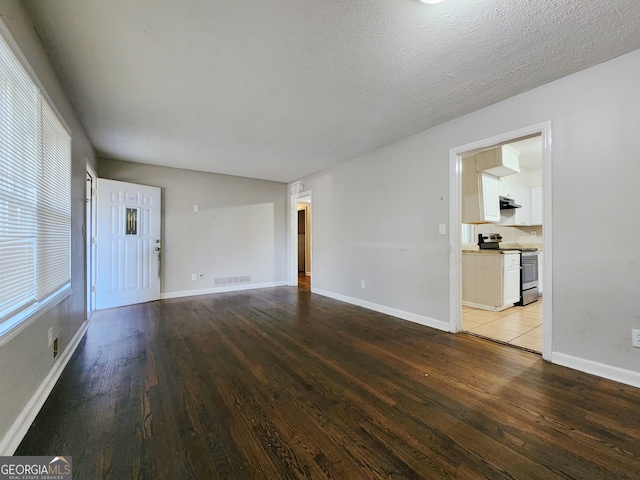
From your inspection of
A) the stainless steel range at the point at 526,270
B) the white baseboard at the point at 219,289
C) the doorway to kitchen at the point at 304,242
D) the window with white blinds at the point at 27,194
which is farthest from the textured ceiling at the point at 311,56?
the doorway to kitchen at the point at 304,242

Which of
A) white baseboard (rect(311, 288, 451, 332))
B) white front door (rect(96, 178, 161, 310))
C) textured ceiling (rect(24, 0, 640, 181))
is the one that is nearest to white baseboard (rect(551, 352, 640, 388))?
white baseboard (rect(311, 288, 451, 332))

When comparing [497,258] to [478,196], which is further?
[478,196]

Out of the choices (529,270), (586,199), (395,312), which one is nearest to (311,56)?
(586,199)

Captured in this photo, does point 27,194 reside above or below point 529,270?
above

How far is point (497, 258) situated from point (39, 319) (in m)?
4.93

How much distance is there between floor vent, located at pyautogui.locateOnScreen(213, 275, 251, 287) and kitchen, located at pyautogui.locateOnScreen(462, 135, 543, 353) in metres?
4.07

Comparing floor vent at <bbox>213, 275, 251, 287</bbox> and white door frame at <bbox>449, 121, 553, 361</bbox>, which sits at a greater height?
white door frame at <bbox>449, 121, 553, 361</bbox>

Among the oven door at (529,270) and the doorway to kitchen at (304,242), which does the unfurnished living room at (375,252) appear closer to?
the oven door at (529,270)

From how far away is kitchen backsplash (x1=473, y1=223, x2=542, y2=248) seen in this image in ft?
18.1

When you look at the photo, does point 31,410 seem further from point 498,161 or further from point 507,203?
point 507,203

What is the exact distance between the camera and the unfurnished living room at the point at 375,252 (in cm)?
137

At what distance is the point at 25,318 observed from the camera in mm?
1538

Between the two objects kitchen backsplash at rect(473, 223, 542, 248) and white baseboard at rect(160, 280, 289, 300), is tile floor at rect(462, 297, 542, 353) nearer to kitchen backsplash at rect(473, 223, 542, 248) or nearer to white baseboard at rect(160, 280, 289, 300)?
kitchen backsplash at rect(473, 223, 542, 248)

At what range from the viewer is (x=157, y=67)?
6.79 feet
